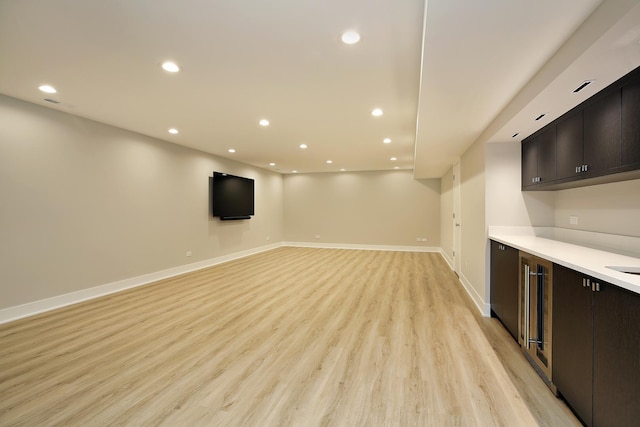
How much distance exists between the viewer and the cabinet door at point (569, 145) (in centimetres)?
233

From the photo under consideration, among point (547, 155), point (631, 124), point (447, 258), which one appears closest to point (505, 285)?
point (547, 155)

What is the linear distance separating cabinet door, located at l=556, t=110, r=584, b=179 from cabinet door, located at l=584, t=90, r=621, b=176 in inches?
3.3

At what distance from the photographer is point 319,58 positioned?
246 cm

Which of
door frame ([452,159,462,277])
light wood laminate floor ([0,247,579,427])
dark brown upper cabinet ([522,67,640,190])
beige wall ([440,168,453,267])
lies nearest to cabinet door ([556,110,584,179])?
dark brown upper cabinet ([522,67,640,190])

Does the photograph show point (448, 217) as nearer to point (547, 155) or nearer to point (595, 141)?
point (547, 155)

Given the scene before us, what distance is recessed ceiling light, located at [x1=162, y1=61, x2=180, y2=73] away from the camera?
2581 mm

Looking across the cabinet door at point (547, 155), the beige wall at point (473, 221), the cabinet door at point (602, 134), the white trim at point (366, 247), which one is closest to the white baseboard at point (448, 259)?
the white trim at point (366, 247)

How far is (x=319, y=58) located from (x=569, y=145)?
232cm

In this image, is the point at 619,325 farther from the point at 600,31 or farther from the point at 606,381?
the point at 600,31

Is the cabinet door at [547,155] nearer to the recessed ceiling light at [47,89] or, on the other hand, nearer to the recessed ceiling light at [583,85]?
the recessed ceiling light at [583,85]

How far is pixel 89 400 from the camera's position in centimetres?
195

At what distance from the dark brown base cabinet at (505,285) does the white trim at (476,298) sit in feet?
0.25

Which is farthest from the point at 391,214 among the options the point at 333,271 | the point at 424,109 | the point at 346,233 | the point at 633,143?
the point at 633,143

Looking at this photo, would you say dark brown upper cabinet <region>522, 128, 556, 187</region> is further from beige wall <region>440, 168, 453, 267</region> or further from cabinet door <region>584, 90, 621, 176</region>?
beige wall <region>440, 168, 453, 267</region>
